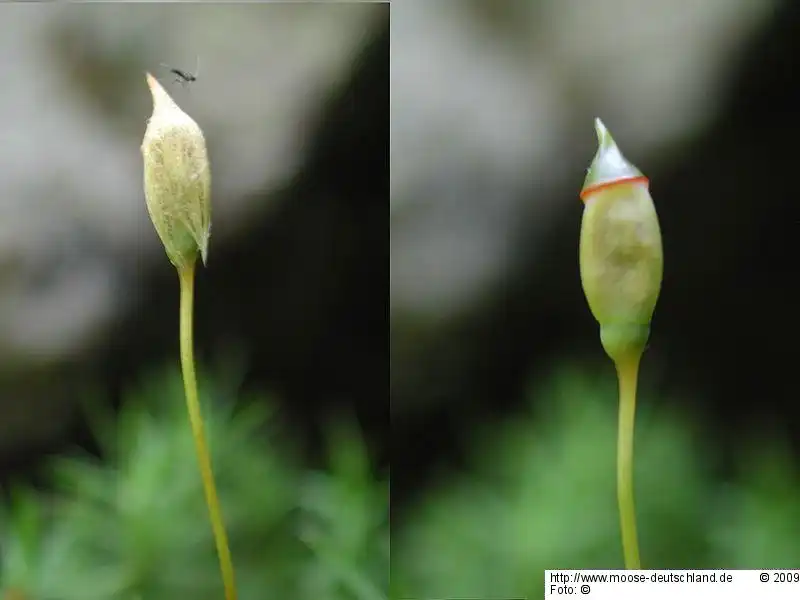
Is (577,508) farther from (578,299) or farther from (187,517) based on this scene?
(187,517)

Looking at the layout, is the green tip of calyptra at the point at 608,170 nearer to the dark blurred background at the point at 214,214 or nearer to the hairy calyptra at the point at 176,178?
the dark blurred background at the point at 214,214

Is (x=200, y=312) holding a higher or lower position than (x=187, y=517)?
higher

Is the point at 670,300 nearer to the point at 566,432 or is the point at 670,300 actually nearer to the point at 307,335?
the point at 566,432

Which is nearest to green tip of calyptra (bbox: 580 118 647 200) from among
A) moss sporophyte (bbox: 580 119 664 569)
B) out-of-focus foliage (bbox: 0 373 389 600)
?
moss sporophyte (bbox: 580 119 664 569)

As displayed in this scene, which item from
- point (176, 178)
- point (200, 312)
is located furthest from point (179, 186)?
point (200, 312)

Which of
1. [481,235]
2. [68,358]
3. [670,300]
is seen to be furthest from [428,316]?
[68,358]

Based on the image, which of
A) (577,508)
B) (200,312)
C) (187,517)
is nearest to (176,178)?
(200,312)

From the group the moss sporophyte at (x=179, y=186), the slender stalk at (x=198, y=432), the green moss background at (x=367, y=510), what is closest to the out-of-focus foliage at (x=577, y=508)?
the green moss background at (x=367, y=510)
